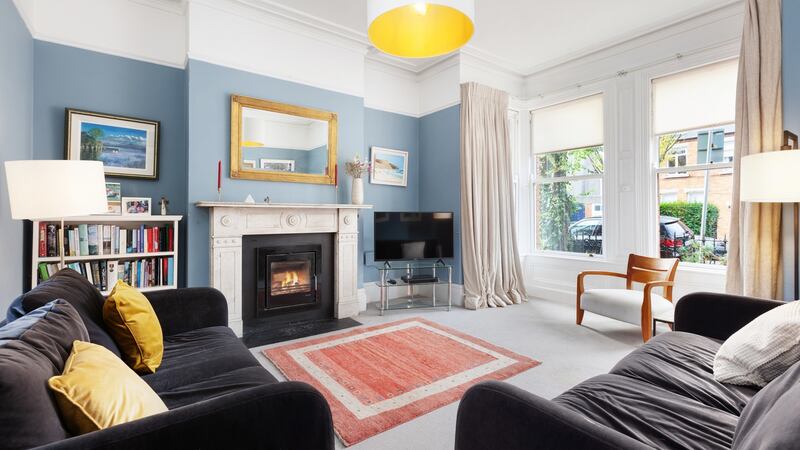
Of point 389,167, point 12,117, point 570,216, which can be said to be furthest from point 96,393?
point 570,216

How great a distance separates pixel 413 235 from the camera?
446 cm

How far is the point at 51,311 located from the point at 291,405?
92 centimetres

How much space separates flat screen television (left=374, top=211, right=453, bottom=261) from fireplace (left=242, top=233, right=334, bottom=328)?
64 cm

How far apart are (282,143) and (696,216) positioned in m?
4.44

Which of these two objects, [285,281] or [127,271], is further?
[285,281]

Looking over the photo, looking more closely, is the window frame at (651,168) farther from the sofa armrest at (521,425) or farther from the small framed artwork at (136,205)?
the small framed artwork at (136,205)

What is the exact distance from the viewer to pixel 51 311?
1219 mm

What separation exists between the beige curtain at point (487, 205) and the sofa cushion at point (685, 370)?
2587mm

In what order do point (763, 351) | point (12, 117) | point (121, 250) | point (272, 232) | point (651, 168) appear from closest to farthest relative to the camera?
point (763, 351) < point (12, 117) < point (121, 250) < point (272, 232) < point (651, 168)

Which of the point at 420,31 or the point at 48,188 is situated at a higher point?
the point at 420,31

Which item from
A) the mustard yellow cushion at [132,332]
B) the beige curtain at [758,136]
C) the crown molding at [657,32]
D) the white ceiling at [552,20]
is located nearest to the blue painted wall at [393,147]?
the white ceiling at [552,20]

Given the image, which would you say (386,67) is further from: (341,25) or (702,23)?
(702,23)

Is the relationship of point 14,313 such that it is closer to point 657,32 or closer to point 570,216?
point 570,216

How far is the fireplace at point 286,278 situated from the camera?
357 centimetres
